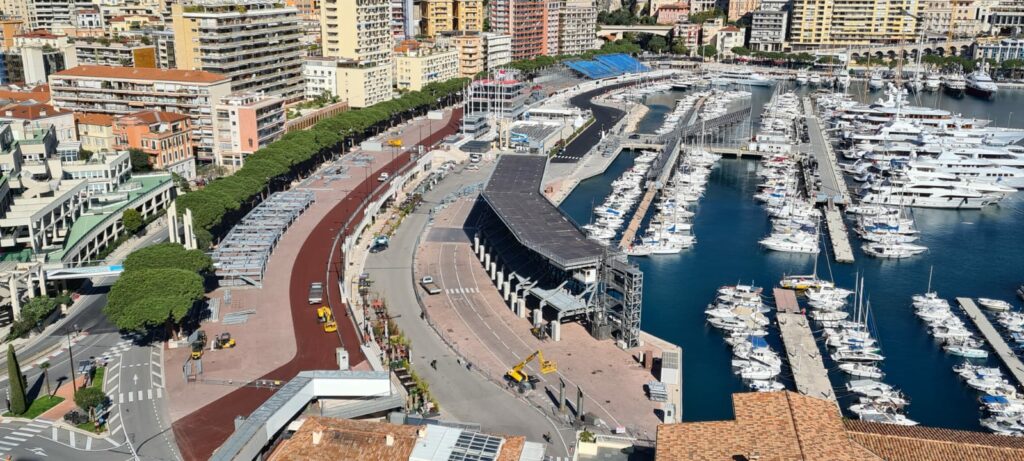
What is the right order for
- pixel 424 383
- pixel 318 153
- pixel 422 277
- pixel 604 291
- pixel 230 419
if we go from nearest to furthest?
pixel 230 419 < pixel 424 383 < pixel 604 291 < pixel 422 277 < pixel 318 153

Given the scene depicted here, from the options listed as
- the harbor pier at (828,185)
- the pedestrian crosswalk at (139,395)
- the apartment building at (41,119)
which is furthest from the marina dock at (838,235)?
the apartment building at (41,119)

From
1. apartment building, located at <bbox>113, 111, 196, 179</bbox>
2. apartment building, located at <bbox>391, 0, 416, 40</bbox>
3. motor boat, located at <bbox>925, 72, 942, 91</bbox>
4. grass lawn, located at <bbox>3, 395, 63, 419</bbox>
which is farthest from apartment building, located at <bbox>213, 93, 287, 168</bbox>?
motor boat, located at <bbox>925, 72, 942, 91</bbox>

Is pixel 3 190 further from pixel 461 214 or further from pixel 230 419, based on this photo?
pixel 461 214

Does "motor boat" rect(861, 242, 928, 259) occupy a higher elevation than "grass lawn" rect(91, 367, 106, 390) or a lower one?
lower

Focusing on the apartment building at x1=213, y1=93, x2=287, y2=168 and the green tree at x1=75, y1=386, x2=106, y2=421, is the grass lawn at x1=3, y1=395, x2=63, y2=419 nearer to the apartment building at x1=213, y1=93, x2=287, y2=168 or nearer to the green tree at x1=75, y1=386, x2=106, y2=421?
the green tree at x1=75, y1=386, x2=106, y2=421

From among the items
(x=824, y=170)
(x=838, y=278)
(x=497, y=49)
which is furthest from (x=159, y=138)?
(x=497, y=49)

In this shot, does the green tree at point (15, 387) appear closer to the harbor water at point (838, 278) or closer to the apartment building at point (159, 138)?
the harbor water at point (838, 278)

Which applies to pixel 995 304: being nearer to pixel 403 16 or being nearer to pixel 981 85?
pixel 981 85

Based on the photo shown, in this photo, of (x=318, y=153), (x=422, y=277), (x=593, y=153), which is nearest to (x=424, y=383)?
(x=422, y=277)
